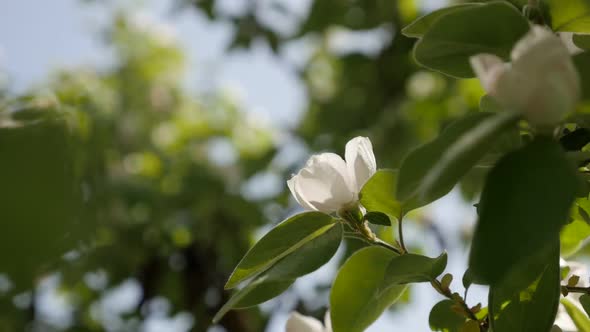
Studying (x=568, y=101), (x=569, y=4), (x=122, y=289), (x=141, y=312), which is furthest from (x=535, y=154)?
(x=122, y=289)

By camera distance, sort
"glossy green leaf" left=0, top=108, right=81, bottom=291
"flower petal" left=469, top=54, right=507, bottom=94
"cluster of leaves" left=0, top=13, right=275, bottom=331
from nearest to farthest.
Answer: "glossy green leaf" left=0, top=108, right=81, bottom=291
"flower petal" left=469, top=54, right=507, bottom=94
"cluster of leaves" left=0, top=13, right=275, bottom=331

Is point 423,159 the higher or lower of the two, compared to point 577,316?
higher

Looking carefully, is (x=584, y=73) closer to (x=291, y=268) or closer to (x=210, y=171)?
(x=291, y=268)

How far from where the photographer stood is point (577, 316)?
540 millimetres

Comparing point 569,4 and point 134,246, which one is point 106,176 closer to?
point 134,246

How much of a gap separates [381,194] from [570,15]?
170 millimetres

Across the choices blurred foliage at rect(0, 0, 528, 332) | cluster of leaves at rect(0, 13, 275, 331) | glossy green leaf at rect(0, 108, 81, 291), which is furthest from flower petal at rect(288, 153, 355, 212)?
blurred foliage at rect(0, 0, 528, 332)

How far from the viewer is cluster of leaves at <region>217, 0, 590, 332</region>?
1.08 feet

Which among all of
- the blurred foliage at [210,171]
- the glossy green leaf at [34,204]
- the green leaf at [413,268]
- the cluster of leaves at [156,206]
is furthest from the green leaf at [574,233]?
the blurred foliage at [210,171]

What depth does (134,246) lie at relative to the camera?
92.4 inches

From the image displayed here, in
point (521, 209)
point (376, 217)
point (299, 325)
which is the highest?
point (521, 209)

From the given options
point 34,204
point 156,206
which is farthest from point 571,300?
point 156,206

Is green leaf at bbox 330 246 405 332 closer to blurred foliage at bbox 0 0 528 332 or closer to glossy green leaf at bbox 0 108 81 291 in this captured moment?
glossy green leaf at bbox 0 108 81 291

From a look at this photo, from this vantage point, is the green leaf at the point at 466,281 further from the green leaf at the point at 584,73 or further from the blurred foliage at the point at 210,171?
the blurred foliage at the point at 210,171
